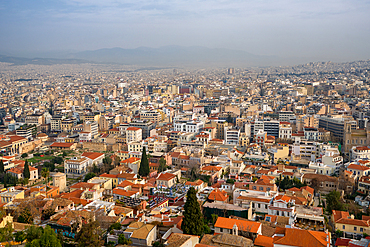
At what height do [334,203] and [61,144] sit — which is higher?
[334,203]

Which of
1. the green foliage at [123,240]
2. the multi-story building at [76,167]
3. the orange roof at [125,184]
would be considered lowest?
the multi-story building at [76,167]

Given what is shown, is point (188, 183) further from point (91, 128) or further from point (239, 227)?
point (91, 128)

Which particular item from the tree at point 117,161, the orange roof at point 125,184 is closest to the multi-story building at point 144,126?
the tree at point 117,161

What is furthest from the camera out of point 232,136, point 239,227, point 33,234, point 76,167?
point 232,136

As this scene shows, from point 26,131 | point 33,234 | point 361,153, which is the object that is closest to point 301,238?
point 33,234

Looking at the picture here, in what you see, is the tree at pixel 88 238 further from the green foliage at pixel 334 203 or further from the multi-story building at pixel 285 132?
the multi-story building at pixel 285 132

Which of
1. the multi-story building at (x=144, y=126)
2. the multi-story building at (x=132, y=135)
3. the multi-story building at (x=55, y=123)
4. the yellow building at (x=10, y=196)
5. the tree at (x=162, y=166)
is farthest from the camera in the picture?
the multi-story building at (x=55, y=123)

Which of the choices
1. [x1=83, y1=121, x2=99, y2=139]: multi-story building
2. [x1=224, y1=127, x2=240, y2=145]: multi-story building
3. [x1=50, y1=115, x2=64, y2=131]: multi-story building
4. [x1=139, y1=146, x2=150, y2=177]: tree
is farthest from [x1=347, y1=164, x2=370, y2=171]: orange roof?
[x1=50, y1=115, x2=64, y2=131]: multi-story building

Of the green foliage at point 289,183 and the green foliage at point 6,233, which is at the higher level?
the green foliage at point 6,233
